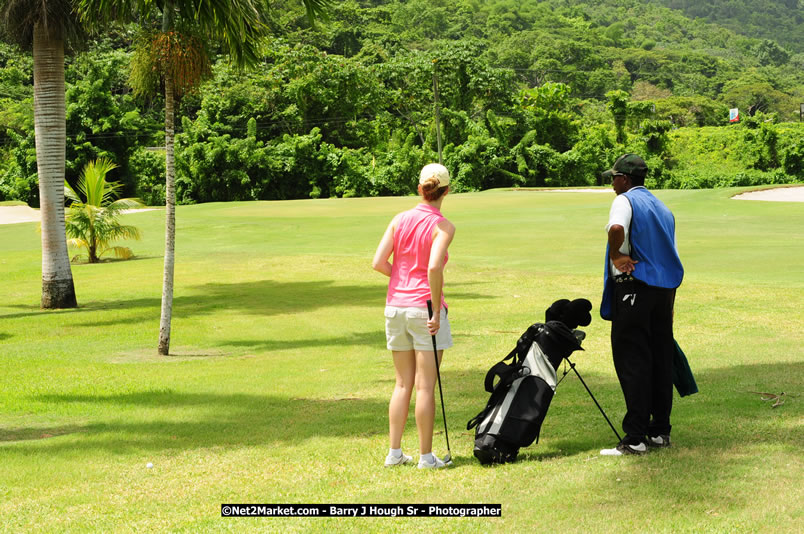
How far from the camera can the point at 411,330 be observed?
575 cm

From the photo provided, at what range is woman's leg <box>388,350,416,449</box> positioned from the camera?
19.3 feet

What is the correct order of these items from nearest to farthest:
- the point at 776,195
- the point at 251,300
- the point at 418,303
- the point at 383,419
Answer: the point at 418,303 < the point at 383,419 < the point at 251,300 < the point at 776,195

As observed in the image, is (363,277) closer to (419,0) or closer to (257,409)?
(257,409)

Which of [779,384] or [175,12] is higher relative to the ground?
[175,12]

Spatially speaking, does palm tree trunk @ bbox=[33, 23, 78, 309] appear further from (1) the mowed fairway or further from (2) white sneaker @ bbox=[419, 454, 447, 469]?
(2) white sneaker @ bbox=[419, 454, 447, 469]

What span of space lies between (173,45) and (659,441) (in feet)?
28.6

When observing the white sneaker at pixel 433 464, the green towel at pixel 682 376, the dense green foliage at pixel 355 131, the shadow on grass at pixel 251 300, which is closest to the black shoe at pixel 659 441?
the green towel at pixel 682 376

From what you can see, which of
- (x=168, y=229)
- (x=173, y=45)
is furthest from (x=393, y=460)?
(x=173, y=45)

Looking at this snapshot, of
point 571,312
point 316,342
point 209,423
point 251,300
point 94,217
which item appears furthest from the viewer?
point 94,217

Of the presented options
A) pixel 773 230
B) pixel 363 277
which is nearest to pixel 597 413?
pixel 363 277

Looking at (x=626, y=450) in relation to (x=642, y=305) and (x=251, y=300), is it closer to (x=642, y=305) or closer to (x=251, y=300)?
(x=642, y=305)

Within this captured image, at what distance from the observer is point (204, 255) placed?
2658 centimetres

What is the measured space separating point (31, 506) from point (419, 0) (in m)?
141

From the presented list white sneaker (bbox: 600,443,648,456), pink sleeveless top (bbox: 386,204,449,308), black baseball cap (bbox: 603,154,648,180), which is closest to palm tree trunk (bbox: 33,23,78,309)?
pink sleeveless top (bbox: 386,204,449,308)
